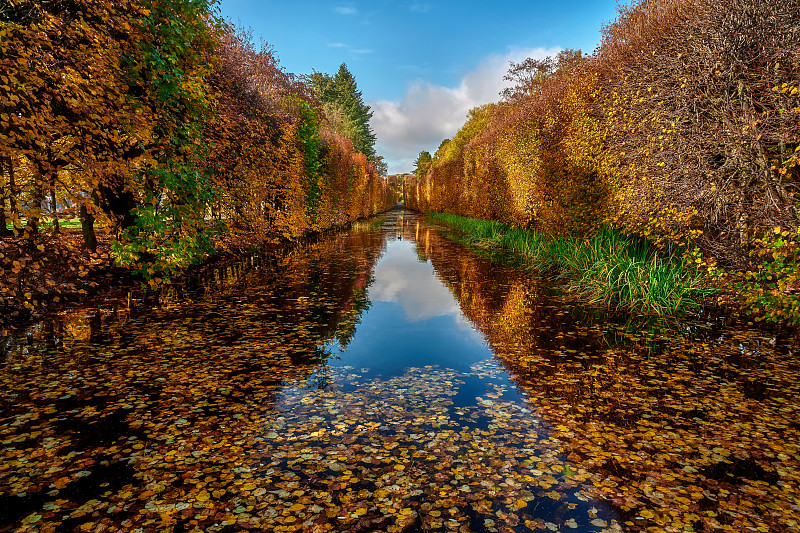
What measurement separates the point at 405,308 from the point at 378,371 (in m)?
4.06

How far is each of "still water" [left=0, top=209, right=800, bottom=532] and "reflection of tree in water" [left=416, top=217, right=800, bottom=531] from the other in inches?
1.0

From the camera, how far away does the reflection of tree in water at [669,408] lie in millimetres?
3197

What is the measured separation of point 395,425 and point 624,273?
25.4 feet

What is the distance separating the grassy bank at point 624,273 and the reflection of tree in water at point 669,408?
0.91 m

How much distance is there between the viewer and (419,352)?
271 inches

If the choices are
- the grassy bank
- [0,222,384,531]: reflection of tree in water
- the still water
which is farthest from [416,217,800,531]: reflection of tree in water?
[0,222,384,531]: reflection of tree in water

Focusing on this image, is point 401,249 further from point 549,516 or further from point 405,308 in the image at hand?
point 549,516

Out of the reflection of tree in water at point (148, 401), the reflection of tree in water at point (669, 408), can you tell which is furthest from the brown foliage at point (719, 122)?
the reflection of tree in water at point (148, 401)

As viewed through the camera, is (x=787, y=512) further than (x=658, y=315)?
No

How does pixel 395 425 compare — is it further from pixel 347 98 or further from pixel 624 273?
pixel 347 98

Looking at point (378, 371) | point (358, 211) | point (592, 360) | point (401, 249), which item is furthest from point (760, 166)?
point (358, 211)

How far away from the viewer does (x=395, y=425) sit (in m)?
4.39

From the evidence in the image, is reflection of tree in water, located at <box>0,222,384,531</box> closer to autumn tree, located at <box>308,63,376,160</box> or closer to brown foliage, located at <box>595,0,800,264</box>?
brown foliage, located at <box>595,0,800,264</box>

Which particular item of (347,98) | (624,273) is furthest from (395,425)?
(347,98)
